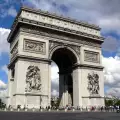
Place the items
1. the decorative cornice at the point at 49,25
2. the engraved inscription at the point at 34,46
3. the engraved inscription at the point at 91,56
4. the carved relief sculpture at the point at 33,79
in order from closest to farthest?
the carved relief sculpture at the point at 33,79 < the engraved inscription at the point at 34,46 < the decorative cornice at the point at 49,25 < the engraved inscription at the point at 91,56

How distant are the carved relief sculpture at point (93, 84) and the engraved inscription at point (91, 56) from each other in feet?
8.51

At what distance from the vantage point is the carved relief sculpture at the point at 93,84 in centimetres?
3972

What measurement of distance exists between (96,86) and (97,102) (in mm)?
2733

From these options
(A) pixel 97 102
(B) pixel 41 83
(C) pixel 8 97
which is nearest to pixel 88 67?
(A) pixel 97 102

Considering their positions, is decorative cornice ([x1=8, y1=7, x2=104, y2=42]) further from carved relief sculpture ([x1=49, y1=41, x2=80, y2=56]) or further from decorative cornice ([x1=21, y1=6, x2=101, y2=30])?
carved relief sculpture ([x1=49, y1=41, x2=80, y2=56])

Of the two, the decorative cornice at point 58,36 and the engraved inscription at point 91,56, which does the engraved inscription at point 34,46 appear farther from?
the engraved inscription at point 91,56

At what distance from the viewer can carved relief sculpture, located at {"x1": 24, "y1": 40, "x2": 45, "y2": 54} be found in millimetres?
35750

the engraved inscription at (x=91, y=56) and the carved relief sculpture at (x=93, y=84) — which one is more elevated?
the engraved inscription at (x=91, y=56)

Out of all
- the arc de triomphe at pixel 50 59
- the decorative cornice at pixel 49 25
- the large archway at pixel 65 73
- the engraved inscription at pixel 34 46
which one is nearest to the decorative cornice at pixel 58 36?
the arc de triomphe at pixel 50 59

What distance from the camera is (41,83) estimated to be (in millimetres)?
35312

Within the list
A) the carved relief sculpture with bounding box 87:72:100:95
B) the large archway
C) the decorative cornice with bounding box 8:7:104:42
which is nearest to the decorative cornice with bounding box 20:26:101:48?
the decorative cornice with bounding box 8:7:104:42

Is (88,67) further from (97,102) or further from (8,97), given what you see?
(8,97)

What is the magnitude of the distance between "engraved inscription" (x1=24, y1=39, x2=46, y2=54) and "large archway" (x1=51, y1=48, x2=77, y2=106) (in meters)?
4.19

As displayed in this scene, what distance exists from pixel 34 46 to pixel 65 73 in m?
10.2
